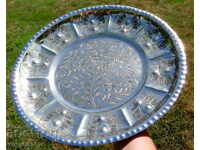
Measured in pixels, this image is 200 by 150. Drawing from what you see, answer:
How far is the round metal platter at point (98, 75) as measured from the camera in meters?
1.69

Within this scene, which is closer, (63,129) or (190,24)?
(63,129)

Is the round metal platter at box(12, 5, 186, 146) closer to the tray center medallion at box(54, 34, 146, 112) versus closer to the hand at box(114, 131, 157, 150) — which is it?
the tray center medallion at box(54, 34, 146, 112)

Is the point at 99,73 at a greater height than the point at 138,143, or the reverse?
the point at 99,73

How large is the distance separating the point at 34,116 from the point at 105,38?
85cm

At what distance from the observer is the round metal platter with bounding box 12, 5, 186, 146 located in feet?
5.55

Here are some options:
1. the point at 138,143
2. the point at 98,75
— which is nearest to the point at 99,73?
the point at 98,75

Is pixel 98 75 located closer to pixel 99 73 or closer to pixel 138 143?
pixel 99 73

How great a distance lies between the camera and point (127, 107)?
5.77 ft

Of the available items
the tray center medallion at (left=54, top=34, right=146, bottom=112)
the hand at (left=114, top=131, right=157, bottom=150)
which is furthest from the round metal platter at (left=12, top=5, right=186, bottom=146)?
the hand at (left=114, top=131, right=157, bottom=150)

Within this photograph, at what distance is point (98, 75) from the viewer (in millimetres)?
→ 1923

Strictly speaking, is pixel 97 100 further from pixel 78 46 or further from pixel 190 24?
pixel 190 24

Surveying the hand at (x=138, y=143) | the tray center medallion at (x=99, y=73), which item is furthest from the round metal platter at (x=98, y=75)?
the hand at (x=138, y=143)

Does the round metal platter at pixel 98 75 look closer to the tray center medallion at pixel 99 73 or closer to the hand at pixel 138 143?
the tray center medallion at pixel 99 73

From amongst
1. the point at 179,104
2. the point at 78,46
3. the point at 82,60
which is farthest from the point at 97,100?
the point at 179,104
